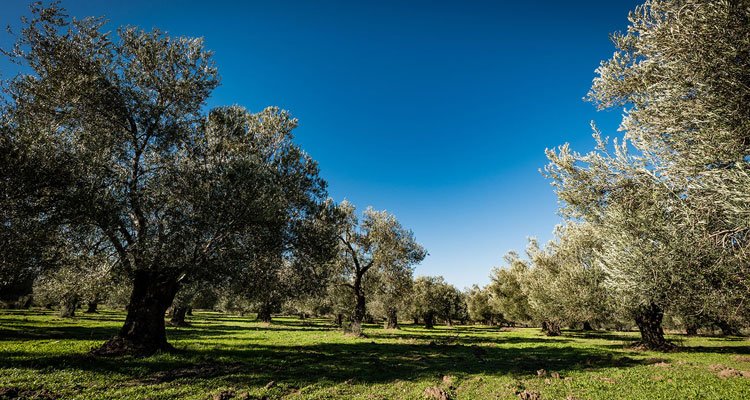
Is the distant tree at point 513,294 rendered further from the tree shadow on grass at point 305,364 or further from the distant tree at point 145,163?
the distant tree at point 145,163

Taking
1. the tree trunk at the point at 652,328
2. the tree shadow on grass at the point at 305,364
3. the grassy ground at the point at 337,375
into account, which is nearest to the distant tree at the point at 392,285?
the tree shadow on grass at the point at 305,364

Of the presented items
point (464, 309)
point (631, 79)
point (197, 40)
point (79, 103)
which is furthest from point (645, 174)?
point (464, 309)

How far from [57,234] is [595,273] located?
42097 mm

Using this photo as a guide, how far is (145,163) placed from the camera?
20.1 m

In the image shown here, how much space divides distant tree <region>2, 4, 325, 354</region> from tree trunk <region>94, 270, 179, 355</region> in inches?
2.4

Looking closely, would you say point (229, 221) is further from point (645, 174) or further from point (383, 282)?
point (383, 282)

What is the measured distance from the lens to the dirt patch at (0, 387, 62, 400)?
10.7 m

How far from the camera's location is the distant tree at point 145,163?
52.6 feet

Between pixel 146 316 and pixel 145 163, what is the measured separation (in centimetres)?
924

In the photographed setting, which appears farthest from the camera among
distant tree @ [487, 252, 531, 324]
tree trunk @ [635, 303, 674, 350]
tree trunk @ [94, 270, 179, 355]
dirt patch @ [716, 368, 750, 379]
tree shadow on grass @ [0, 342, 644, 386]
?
distant tree @ [487, 252, 531, 324]

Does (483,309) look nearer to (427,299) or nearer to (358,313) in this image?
(427,299)

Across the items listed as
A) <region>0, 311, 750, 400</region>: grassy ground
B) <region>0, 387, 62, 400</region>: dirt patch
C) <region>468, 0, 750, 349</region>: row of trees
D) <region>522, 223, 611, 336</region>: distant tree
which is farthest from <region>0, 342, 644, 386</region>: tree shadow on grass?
<region>522, 223, 611, 336</region>: distant tree

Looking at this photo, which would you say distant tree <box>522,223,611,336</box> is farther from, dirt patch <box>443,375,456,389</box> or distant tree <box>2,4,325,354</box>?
distant tree <box>2,4,325,354</box>

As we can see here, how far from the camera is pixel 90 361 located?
1648 centimetres
